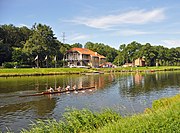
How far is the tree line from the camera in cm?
9162

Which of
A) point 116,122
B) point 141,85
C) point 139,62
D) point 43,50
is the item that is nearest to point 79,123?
point 116,122

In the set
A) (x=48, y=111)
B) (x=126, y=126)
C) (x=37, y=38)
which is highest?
(x=37, y=38)

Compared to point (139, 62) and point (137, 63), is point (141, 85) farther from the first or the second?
point (137, 63)

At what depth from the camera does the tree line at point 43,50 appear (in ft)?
301

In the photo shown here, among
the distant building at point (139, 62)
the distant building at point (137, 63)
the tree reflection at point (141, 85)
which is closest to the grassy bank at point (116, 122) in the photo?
the tree reflection at point (141, 85)

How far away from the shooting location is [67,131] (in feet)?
40.4

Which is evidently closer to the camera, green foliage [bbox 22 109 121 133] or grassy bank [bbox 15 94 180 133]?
grassy bank [bbox 15 94 180 133]

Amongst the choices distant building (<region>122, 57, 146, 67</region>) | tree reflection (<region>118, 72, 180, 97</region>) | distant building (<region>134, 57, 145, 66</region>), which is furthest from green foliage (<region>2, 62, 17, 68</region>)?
distant building (<region>134, 57, 145, 66</region>)

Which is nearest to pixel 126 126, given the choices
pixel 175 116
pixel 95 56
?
pixel 175 116

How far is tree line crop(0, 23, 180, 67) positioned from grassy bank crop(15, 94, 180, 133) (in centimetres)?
7867

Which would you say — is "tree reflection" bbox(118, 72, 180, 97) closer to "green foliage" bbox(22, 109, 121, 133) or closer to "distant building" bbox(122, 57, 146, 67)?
"green foliage" bbox(22, 109, 121, 133)

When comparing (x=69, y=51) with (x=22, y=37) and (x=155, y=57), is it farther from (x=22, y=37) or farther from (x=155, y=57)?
(x=155, y=57)

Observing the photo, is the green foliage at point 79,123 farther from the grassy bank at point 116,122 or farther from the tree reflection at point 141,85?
the tree reflection at point 141,85

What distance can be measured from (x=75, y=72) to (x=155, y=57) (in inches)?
2447
